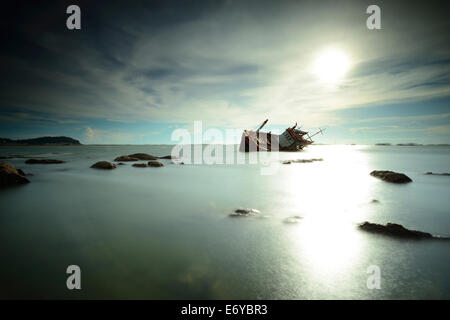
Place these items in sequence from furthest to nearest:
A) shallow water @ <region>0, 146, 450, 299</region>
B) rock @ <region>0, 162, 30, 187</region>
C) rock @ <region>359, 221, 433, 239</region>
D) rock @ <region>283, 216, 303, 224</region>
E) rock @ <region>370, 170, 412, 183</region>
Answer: rock @ <region>370, 170, 412, 183</region> < rock @ <region>0, 162, 30, 187</region> < rock @ <region>283, 216, 303, 224</region> < rock @ <region>359, 221, 433, 239</region> < shallow water @ <region>0, 146, 450, 299</region>

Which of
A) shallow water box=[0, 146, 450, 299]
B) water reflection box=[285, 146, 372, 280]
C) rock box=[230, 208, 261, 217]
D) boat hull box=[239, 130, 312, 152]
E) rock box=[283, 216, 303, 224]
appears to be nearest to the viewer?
shallow water box=[0, 146, 450, 299]

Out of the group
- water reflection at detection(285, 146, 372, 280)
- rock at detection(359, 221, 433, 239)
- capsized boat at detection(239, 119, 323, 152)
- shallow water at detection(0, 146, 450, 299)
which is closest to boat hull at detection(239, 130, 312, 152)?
capsized boat at detection(239, 119, 323, 152)

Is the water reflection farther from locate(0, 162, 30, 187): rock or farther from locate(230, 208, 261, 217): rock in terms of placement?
locate(0, 162, 30, 187): rock

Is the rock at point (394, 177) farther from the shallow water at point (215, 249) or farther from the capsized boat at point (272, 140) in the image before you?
the capsized boat at point (272, 140)

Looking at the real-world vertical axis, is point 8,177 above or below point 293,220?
above

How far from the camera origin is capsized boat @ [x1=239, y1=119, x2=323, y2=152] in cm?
4872

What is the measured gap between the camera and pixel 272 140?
57.3 meters

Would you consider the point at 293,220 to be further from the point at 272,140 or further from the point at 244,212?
the point at 272,140

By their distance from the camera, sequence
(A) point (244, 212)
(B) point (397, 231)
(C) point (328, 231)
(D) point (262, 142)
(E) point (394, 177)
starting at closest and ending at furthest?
(B) point (397, 231)
(C) point (328, 231)
(A) point (244, 212)
(E) point (394, 177)
(D) point (262, 142)

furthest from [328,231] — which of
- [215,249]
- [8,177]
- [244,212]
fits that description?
[8,177]

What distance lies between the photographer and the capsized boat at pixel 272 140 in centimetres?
4872

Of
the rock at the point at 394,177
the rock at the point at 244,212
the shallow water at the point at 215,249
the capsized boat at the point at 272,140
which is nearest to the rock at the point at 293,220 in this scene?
the shallow water at the point at 215,249
